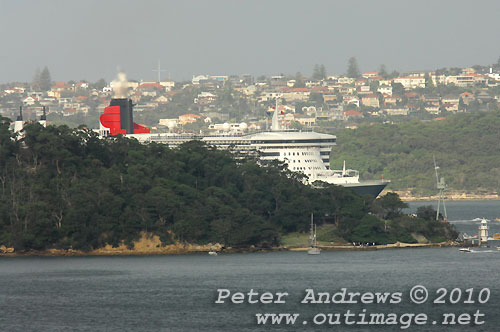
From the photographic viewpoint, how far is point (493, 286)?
2263 inches

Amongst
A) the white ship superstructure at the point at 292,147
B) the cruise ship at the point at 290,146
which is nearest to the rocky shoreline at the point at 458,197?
the cruise ship at the point at 290,146

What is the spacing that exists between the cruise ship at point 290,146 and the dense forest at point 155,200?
7.37m

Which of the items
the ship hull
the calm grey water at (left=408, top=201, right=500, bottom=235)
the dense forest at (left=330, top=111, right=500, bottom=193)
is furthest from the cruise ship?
the dense forest at (left=330, top=111, right=500, bottom=193)

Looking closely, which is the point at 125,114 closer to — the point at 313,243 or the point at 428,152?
the point at 313,243

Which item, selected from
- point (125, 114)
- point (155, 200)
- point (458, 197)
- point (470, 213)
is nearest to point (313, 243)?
point (155, 200)

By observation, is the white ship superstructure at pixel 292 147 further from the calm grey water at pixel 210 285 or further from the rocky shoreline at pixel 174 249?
the calm grey water at pixel 210 285

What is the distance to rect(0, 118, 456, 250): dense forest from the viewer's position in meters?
73.5

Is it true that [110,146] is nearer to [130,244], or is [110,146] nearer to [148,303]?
[130,244]

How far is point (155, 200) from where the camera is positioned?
74875 millimetres

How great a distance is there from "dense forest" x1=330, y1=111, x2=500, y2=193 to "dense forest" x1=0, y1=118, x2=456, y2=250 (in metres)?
75.9

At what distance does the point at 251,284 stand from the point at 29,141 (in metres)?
27.0

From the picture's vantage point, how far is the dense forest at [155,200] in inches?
2894

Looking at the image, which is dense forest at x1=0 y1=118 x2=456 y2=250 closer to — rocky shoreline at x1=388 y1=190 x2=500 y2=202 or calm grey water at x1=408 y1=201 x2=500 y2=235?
calm grey water at x1=408 y1=201 x2=500 y2=235

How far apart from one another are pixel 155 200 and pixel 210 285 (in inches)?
667
